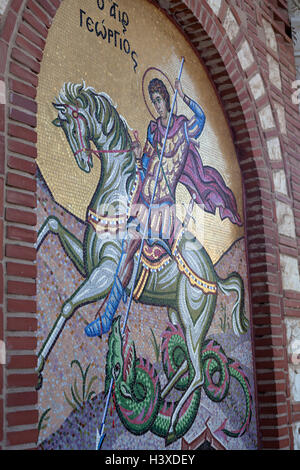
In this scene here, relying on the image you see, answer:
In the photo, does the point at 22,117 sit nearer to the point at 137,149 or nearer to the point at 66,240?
the point at 66,240

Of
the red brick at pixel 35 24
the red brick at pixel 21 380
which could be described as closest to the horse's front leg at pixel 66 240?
the red brick at pixel 21 380

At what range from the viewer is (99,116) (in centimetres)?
273

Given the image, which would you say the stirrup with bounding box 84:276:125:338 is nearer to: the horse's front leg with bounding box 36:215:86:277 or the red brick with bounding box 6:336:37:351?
the horse's front leg with bounding box 36:215:86:277

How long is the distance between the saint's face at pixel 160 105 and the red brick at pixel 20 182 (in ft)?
3.98

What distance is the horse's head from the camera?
2.53 meters

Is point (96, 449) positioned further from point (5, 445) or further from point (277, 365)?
point (277, 365)

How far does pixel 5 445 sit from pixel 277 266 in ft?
7.86

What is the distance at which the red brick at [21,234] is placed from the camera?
204cm

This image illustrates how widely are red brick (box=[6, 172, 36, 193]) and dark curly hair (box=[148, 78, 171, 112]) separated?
1222 mm

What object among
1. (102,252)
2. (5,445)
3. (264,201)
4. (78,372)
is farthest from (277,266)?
(5,445)

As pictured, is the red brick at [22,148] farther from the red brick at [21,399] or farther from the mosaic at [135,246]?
the red brick at [21,399]

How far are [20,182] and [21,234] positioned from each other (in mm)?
195

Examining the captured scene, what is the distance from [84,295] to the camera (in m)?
2.47

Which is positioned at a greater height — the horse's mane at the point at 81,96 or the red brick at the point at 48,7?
the red brick at the point at 48,7
